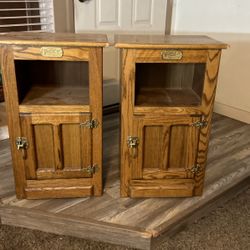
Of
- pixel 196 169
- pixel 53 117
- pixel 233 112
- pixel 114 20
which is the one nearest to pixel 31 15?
pixel 114 20

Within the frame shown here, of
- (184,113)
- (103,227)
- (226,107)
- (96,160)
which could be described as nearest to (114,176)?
(96,160)

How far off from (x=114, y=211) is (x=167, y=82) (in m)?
0.67

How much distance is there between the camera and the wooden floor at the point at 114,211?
4.03 feet

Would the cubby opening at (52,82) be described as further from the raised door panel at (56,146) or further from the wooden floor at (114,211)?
the wooden floor at (114,211)

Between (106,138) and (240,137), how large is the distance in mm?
898

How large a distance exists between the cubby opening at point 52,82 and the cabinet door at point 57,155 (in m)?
0.08

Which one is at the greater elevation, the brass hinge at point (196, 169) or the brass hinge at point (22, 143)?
the brass hinge at point (22, 143)

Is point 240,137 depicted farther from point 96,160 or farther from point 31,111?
point 31,111

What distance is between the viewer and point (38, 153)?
1.32m

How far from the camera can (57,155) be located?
1318 mm

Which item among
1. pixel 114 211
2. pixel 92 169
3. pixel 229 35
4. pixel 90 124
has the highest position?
pixel 229 35

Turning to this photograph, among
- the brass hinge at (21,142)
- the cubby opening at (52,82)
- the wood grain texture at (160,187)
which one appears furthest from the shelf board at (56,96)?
the wood grain texture at (160,187)

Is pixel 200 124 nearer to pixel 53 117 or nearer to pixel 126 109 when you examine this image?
pixel 126 109

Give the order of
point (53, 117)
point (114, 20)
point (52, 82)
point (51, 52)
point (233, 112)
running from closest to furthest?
1. point (51, 52)
2. point (53, 117)
3. point (52, 82)
4. point (114, 20)
5. point (233, 112)
